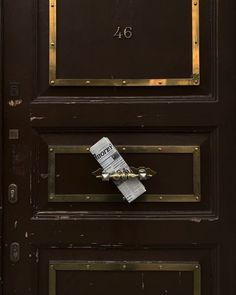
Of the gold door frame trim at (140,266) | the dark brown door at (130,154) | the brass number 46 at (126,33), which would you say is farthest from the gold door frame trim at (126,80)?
the gold door frame trim at (140,266)

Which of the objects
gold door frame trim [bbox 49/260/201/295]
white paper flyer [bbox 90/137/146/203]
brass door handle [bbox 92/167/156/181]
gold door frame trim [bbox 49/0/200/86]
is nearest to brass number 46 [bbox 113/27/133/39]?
gold door frame trim [bbox 49/0/200/86]

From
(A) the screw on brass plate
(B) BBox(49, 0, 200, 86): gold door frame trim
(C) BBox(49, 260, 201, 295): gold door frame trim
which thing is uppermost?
(B) BBox(49, 0, 200, 86): gold door frame trim

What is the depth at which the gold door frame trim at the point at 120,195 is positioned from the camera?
2.03m

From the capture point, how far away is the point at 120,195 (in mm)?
2039

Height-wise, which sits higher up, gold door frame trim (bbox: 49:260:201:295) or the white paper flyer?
the white paper flyer

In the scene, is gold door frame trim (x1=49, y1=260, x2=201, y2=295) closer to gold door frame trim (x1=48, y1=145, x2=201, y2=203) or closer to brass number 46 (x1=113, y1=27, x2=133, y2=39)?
gold door frame trim (x1=48, y1=145, x2=201, y2=203)

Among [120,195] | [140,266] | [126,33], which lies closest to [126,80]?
[126,33]

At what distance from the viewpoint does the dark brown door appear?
2035 mm

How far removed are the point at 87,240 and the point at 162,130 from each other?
1.75 feet

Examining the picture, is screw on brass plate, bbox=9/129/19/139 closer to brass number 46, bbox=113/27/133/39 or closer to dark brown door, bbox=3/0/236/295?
dark brown door, bbox=3/0/236/295

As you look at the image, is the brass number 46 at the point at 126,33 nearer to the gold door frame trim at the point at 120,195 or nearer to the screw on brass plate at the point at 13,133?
the gold door frame trim at the point at 120,195

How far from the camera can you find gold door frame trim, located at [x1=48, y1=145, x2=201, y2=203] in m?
2.03

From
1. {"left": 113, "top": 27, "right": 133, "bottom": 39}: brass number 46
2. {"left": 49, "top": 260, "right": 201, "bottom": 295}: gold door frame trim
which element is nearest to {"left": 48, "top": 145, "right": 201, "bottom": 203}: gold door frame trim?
{"left": 49, "top": 260, "right": 201, "bottom": 295}: gold door frame trim

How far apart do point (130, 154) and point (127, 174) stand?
0.29 feet
